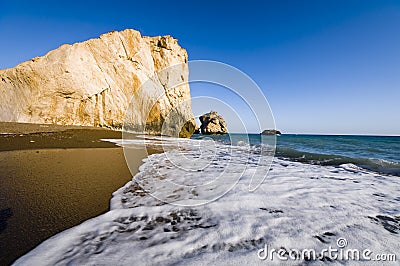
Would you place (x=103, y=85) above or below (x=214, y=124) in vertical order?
above

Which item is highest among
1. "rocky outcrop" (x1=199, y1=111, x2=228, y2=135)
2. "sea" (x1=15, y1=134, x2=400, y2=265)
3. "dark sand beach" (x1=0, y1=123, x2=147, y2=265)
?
"rocky outcrop" (x1=199, y1=111, x2=228, y2=135)

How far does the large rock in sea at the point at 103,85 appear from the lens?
13586 millimetres

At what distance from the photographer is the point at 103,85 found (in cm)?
1675

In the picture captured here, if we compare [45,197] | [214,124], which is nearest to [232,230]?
[45,197]

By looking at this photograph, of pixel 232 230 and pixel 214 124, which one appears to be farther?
pixel 214 124

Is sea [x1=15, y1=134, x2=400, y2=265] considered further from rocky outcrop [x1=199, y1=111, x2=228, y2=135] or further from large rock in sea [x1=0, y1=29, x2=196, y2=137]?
rocky outcrop [x1=199, y1=111, x2=228, y2=135]

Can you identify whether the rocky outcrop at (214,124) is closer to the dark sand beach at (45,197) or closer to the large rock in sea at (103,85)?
the large rock in sea at (103,85)

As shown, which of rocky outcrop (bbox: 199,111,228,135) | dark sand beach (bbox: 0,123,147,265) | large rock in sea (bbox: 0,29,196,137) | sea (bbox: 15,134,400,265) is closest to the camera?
sea (bbox: 15,134,400,265)

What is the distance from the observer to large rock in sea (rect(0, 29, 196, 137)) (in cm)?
1359

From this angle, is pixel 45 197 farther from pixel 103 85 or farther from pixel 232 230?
pixel 103 85

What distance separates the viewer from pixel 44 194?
8.21ft

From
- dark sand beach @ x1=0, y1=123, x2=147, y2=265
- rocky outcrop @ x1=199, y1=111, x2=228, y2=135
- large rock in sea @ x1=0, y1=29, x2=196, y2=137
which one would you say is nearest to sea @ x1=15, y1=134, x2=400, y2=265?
dark sand beach @ x1=0, y1=123, x2=147, y2=265

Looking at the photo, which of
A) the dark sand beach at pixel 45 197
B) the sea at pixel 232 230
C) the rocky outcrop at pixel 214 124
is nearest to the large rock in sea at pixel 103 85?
the dark sand beach at pixel 45 197

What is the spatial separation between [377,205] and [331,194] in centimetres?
59
